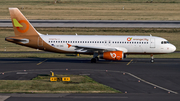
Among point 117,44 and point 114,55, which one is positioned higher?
point 117,44

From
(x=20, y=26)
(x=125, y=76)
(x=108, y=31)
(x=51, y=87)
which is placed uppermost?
(x=108, y=31)

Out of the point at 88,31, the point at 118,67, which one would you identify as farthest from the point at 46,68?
the point at 88,31

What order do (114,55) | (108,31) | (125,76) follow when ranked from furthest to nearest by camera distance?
(108,31), (114,55), (125,76)

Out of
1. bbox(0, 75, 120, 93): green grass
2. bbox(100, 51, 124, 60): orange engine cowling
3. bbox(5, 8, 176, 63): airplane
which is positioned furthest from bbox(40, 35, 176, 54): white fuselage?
bbox(0, 75, 120, 93): green grass

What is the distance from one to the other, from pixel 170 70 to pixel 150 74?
4.52 m

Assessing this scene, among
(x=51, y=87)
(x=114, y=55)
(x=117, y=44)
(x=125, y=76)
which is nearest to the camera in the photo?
(x=51, y=87)

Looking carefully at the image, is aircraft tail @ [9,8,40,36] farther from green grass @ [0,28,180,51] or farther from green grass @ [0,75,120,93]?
green grass @ [0,28,180,51]

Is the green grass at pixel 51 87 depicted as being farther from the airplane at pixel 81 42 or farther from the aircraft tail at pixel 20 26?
the aircraft tail at pixel 20 26

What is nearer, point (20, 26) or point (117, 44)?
point (117, 44)

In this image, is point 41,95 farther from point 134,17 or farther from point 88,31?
point 134,17

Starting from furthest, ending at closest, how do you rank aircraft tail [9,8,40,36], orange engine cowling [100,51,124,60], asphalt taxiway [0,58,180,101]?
aircraft tail [9,8,40,36] → orange engine cowling [100,51,124,60] → asphalt taxiway [0,58,180,101]

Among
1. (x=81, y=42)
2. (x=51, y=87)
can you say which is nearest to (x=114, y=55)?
(x=81, y=42)

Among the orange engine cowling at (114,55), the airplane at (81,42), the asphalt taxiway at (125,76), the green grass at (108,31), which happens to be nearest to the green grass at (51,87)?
the asphalt taxiway at (125,76)

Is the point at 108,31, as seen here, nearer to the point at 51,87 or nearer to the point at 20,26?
the point at 20,26
